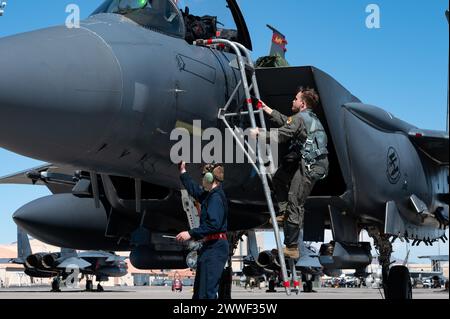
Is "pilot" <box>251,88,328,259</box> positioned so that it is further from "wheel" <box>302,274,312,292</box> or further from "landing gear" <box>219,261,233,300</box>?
"wheel" <box>302,274,312,292</box>

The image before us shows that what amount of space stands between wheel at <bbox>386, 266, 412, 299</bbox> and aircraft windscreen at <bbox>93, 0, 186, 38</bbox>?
4.46m

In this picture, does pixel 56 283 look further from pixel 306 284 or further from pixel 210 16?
pixel 210 16

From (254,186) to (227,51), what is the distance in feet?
4.75

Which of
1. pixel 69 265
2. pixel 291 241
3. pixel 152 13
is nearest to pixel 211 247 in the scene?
pixel 291 241

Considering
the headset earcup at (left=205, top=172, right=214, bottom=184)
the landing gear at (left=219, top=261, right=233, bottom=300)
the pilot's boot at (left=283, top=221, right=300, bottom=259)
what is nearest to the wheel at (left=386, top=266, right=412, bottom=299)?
the landing gear at (left=219, top=261, right=233, bottom=300)

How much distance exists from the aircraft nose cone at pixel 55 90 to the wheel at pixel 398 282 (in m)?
5.06

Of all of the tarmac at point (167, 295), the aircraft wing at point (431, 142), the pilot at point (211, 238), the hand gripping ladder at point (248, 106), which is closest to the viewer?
the pilot at point (211, 238)

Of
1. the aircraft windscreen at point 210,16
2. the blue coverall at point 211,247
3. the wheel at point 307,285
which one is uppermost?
the aircraft windscreen at point 210,16

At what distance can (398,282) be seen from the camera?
834cm

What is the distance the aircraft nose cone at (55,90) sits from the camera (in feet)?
13.7

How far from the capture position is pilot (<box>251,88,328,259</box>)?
5434mm

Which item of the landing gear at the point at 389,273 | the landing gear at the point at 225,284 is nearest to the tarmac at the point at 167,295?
the landing gear at the point at 389,273

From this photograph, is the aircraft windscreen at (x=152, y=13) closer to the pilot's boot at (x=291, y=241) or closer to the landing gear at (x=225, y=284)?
the pilot's boot at (x=291, y=241)

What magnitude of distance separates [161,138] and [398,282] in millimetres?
4499
